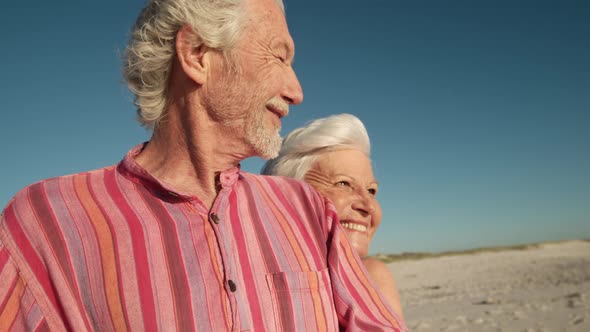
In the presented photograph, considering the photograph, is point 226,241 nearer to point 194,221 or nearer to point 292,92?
point 194,221

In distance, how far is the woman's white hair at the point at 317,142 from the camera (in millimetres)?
3105

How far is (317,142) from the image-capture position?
3.10 meters

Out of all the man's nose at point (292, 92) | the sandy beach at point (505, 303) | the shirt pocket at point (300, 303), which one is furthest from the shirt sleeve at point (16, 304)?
the sandy beach at point (505, 303)

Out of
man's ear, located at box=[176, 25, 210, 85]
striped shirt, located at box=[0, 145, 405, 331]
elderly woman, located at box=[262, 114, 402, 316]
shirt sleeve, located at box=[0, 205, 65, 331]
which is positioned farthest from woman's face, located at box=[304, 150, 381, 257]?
shirt sleeve, located at box=[0, 205, 65, 331]

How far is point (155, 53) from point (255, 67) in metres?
0.47

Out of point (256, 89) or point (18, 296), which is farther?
point (256, 89)

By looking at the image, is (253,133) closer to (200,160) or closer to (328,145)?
(200,160)

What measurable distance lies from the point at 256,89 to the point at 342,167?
3.88 ft

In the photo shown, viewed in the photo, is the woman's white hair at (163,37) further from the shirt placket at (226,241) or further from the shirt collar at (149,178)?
the shirt placket at (226,241)

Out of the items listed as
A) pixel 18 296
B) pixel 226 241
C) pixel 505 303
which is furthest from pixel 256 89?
pixel 505 303

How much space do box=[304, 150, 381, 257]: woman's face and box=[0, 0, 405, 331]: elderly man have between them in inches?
31.9

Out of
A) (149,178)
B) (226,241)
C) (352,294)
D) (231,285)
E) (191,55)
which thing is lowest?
(352,294)

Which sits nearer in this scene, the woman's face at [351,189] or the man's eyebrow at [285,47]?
the man's eyebrow at [285,47]

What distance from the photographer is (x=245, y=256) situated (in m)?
1.81
